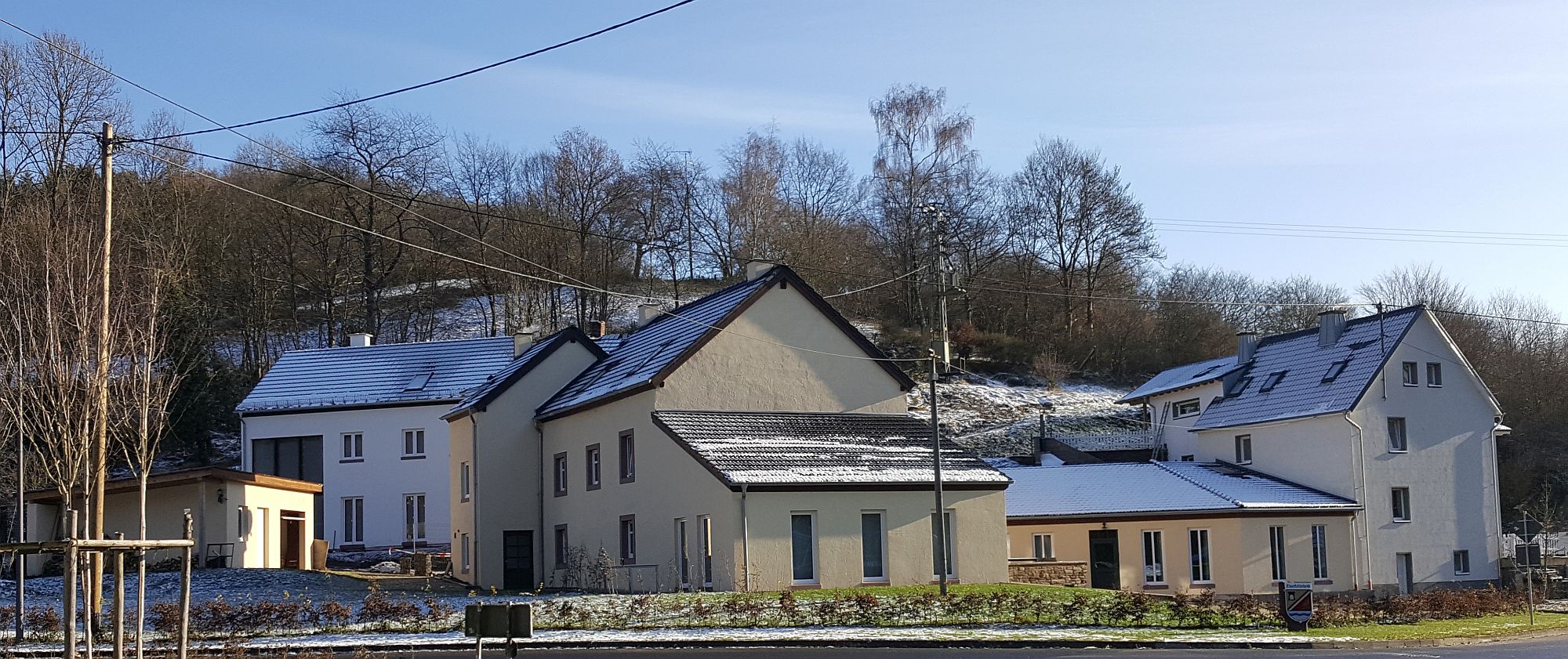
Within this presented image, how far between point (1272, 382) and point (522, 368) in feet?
89.0

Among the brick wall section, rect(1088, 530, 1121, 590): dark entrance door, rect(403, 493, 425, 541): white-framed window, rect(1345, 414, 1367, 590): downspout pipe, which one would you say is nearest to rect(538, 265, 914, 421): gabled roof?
the brick wall section

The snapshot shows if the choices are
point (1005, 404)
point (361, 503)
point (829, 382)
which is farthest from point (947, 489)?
point (1005, 404)

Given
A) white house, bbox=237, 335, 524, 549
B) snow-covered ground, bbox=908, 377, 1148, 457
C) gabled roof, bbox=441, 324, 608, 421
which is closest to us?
gabled roof, bbox=441, 324, 608, 421

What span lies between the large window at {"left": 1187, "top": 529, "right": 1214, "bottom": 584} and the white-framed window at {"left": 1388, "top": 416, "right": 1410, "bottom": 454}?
28.0 ft

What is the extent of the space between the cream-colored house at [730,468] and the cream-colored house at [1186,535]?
8956 mm

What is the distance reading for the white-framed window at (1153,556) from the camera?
43.5 m

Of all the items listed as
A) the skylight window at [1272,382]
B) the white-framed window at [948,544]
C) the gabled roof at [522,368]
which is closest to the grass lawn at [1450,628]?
the white-framed window at [948,544]

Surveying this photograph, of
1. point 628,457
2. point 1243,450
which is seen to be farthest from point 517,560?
point 1243,450

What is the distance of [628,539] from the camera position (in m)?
36.6

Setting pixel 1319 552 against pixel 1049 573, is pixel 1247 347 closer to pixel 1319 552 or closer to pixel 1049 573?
pixel 1319 552

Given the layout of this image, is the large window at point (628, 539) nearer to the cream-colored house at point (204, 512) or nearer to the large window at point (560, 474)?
the large window at point (560, 474)

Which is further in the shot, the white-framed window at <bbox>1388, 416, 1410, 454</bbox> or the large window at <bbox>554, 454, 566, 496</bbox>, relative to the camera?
the white-framed window at <bbox>1388, 416, 1410, 454</bbox>

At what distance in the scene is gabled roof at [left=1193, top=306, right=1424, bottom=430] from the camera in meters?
47.2

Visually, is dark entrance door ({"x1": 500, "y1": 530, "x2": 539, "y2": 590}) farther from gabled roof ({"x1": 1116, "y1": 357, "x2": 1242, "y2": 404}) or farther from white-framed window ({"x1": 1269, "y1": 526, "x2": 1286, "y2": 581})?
gabled roof ({"x1": 1116, "y1": 357, "x2": 1242, "y2": 404})
